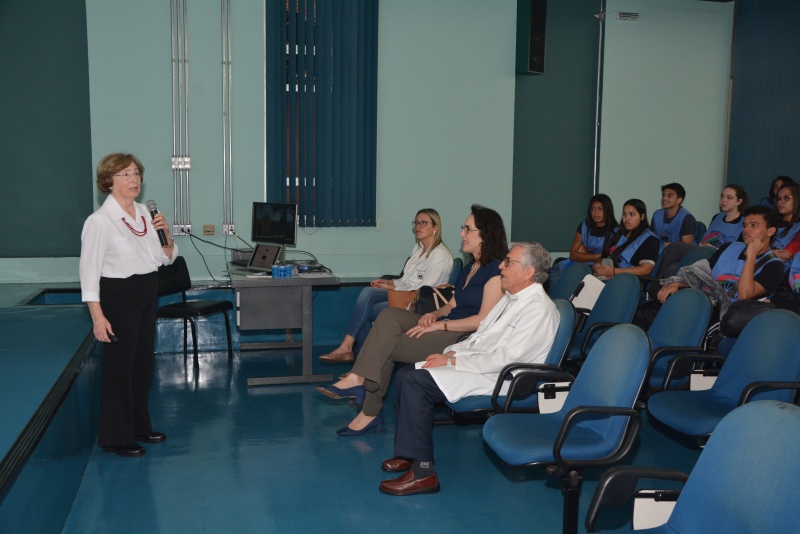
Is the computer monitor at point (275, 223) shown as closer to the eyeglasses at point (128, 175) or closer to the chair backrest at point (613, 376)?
the eyeglasses at point (128, 175)

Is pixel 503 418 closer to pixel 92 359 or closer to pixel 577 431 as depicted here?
pixel 577 431

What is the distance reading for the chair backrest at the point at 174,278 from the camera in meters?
6.14

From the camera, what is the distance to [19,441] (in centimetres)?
247

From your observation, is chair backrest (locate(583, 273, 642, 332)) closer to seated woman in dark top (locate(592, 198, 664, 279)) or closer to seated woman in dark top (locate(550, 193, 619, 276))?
seated woman in dark top (locate(592, 198, 664, 279))

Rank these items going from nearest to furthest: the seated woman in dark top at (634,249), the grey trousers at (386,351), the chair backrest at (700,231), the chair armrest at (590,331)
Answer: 1. the grey trousers at (386,351)
2. the chair armrest at (590,331)
3. the seated woman in dark top at (634,249)
4. the chair backrest at (700,231)

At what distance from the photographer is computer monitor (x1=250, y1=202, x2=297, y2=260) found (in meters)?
6.01

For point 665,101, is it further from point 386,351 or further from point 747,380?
point 747,380

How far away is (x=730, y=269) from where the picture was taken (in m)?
4.76

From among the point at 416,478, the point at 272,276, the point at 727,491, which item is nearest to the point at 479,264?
the point at 416,478

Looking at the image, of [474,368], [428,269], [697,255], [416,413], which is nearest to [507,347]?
[474,368]

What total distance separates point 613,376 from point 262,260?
370cm

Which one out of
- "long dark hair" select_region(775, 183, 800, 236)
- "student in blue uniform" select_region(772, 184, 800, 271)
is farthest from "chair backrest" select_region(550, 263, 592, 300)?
"long dark hair" select_region(775, 183, 800, 236)

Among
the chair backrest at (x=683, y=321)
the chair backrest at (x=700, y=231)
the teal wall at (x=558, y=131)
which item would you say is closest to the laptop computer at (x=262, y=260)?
the chair backrest at (x=683, y=321)

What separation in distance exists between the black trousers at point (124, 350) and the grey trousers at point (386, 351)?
1.15 m
